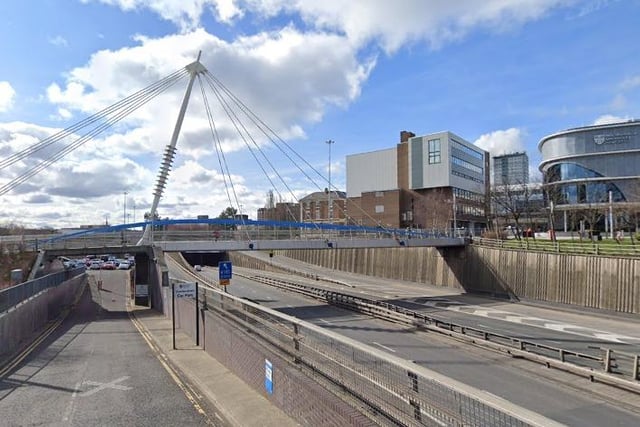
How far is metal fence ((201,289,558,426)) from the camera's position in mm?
4449

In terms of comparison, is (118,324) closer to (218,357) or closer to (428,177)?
(218,357)

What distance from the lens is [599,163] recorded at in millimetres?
100062

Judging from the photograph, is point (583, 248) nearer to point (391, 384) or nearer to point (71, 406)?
point (71, 406)

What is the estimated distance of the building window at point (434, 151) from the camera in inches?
4102

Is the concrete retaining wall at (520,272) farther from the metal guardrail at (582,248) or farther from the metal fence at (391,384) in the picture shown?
the metal fence at (391,384)

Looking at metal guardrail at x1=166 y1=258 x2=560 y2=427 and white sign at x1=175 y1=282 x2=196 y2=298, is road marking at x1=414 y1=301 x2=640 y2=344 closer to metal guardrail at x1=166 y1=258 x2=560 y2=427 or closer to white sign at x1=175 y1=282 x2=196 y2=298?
white sign at x1=175 y1=282 x2=196 y2=298

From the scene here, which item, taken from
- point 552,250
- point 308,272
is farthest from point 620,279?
point 308,272

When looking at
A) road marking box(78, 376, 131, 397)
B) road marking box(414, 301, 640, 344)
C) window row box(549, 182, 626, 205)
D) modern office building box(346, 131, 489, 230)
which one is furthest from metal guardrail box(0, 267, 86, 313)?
window row box(549, 182, 626, 205)

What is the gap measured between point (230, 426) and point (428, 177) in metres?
99.9

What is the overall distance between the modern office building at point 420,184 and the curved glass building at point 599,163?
17.2 meters

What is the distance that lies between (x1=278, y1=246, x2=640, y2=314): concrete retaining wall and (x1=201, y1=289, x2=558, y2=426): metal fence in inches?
1335

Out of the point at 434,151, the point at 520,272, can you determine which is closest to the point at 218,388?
the point at 520,272

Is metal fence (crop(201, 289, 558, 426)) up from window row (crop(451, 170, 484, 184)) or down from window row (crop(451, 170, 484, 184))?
down

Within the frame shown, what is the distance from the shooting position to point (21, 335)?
21750mm
